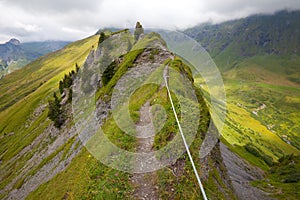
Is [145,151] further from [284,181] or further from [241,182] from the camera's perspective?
[284,181]

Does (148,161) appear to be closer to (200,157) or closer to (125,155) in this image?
(125,155)

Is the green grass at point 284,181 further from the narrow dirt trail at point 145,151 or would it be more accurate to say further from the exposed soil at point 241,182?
the narrow dirt trail at point 145,151

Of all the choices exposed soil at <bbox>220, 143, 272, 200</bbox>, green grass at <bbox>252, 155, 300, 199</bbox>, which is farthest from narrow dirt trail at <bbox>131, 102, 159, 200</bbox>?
green grass at <bbox>252, 155, 300, 199</bbox>

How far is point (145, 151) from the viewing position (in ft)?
58.6

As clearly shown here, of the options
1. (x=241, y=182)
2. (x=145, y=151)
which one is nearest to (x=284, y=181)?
(x=241, y=182)

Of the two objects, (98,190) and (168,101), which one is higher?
(168,101)

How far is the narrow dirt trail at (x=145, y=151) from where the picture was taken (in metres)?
14.9

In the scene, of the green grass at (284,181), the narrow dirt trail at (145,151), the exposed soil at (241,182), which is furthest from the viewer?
the green grass at (284,181)

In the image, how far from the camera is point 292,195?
175ft

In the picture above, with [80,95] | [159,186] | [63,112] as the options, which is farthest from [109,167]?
[63,112]

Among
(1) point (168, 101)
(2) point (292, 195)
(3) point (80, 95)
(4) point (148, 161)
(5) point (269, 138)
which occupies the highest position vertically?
(1) point (168, 101)

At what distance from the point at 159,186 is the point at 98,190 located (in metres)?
4.30

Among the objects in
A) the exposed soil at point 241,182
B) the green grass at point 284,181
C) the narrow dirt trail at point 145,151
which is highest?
the narrow dirt trail at point 145,151

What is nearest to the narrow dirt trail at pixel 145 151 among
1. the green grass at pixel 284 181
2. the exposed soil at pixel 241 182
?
the exposed soil at pixel 241 182
